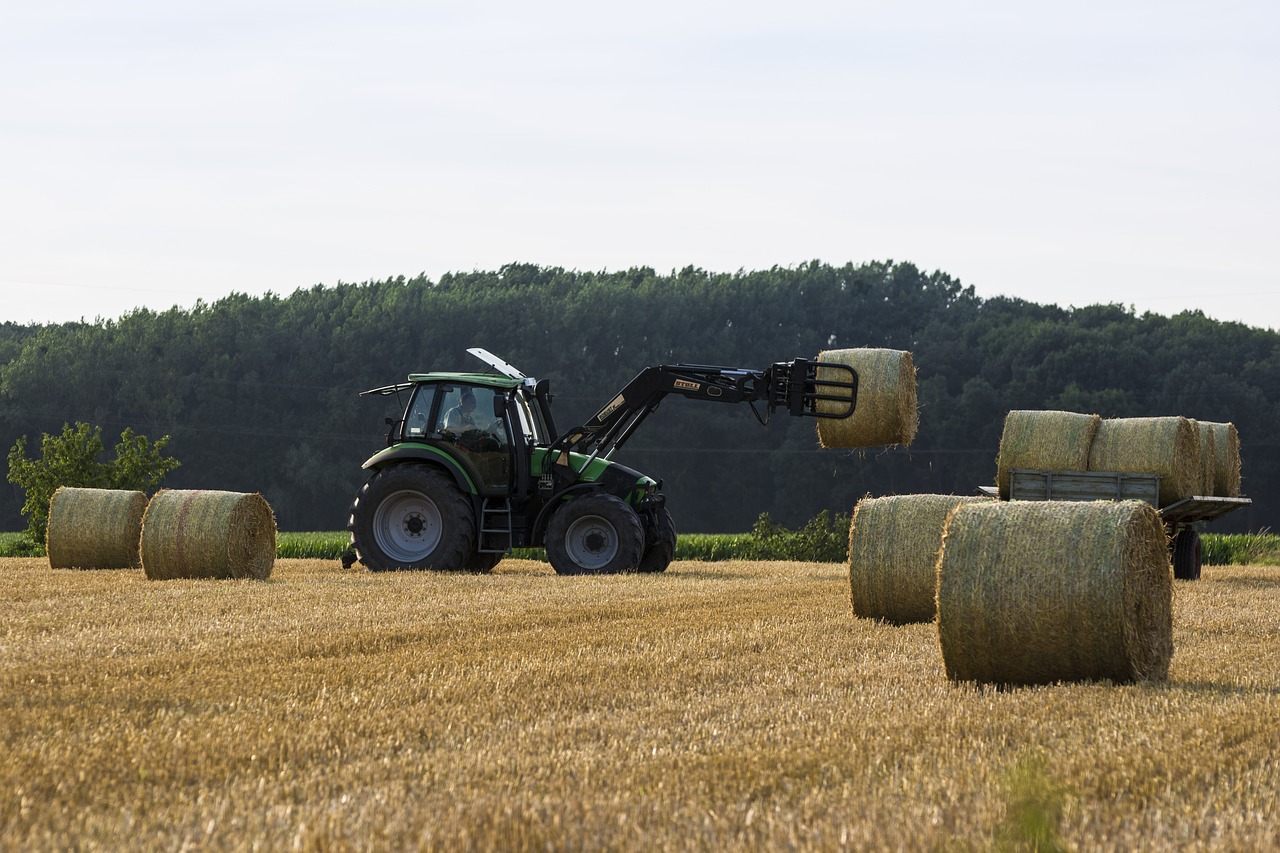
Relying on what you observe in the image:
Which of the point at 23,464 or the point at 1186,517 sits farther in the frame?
the point at 23,464

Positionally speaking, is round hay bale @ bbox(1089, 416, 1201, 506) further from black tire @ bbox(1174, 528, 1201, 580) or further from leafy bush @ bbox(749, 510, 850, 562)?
leafy bush @ bbox(749, 510, 850, 562)

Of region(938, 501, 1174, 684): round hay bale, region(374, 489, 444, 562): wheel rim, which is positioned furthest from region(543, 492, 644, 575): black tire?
region(938, 501, 1174, 684): round hay bale

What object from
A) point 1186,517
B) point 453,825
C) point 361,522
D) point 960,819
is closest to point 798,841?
point 960,819

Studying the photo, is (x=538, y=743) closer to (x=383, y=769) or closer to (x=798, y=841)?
(x=383, y=769)

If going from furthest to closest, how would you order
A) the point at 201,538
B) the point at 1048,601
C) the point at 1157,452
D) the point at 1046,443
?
the point at 1046,443 < the point at 1157,452 < the point at 201,538 < the point at 1048,601

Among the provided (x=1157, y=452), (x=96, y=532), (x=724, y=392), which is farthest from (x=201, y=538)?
(x=1157, y=452)

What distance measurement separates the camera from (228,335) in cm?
5838

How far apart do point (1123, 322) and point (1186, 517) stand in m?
44.7

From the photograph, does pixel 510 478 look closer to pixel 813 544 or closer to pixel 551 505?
pixel 551 505

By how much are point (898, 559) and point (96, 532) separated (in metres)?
9.23

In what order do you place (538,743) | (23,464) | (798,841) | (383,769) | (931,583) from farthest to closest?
(23,464), (931,583), (538,743), (383,769), (798,841)

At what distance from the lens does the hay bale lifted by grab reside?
1709cm

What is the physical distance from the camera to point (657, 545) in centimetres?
1642

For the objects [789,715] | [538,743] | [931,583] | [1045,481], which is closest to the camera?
[538,743]
